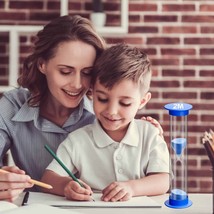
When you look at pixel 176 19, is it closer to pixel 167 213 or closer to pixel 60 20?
pixel 60 20

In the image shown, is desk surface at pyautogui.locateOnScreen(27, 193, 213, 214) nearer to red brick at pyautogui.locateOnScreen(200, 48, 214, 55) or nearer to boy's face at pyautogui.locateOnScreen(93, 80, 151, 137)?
boy's face at pyautogui.locateOnScreen(93, 80, 151, 137)

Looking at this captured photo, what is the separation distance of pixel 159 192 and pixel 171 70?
6.86 ft

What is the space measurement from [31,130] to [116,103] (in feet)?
1.46

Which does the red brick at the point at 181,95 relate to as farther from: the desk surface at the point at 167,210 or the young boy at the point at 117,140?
the desk surface at the point at 167,210

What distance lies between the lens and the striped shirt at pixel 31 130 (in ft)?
6.03

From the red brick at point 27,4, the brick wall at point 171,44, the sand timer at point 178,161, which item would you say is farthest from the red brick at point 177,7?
the sand timer at point 178,161

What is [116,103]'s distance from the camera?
1552 mm

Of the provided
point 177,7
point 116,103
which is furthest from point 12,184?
point 177,7

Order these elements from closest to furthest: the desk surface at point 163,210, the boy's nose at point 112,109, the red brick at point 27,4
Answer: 1. the desk surface at point 163,210
2. the boy's nose at point 112,109
3. the red brick at point 27,4

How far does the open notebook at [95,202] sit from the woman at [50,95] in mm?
383

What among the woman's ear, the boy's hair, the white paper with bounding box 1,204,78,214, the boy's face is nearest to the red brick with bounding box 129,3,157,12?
the woman's ear

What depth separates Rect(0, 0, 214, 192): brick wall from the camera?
3.51 metres

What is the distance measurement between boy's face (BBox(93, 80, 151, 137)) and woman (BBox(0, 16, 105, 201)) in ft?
0.47

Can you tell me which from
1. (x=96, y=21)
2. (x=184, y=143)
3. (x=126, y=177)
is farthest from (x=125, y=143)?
(x=96, y=21)
